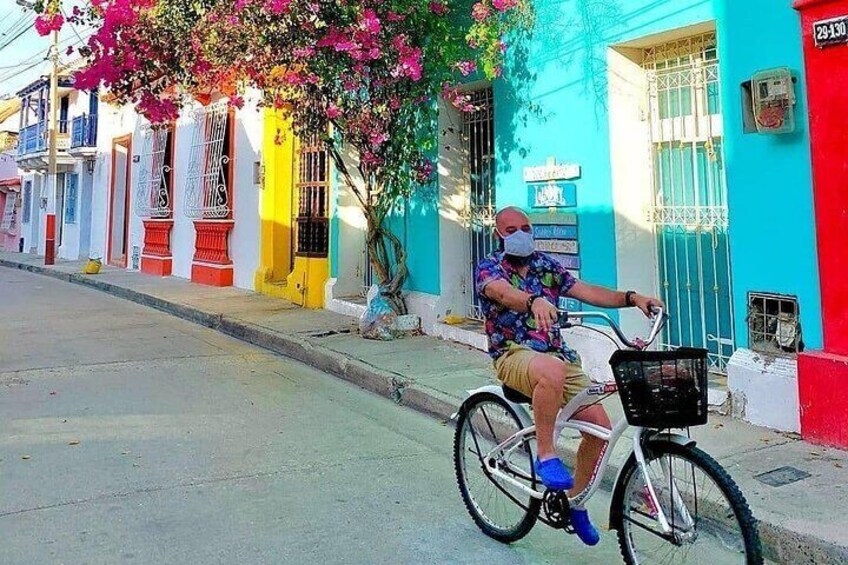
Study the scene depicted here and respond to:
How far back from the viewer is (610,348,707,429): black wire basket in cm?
254

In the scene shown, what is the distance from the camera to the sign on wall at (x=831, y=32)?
14.3ft

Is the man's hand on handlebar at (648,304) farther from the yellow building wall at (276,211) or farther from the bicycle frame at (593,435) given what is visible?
the yellow building wall at (276,211)

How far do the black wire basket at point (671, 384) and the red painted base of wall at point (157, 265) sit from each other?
52.5 ft

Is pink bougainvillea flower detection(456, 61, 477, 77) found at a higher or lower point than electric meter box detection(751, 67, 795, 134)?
higher

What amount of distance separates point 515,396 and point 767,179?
2793 millimetres

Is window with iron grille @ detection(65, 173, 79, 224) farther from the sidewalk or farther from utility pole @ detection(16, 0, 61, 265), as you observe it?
the sidewalk

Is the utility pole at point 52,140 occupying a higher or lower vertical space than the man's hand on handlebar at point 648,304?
higher

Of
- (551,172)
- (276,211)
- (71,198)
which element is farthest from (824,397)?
(71,198)

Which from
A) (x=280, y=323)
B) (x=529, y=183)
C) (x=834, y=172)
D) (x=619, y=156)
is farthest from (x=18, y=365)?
(x=834, y=172)

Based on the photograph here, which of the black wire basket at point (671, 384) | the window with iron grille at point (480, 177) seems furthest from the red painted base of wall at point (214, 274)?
the black wire basket at point (671, 384)

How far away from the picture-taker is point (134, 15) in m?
8.52

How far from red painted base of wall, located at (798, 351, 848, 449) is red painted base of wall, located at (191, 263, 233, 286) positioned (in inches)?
460

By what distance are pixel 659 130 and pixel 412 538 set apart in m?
4.32

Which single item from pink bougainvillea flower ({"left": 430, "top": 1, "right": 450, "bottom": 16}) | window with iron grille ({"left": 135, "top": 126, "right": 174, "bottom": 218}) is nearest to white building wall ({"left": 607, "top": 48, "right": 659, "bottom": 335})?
pink bougainvillea flower ({"left": 430, "top": 1, "right": 450, "bottom": 16})
